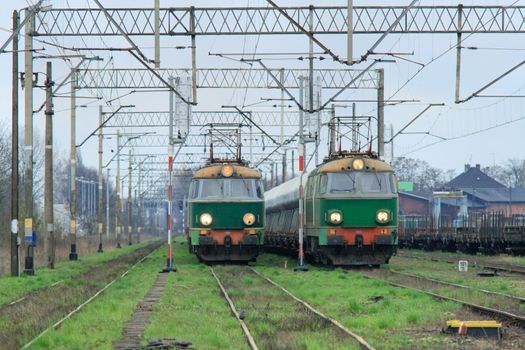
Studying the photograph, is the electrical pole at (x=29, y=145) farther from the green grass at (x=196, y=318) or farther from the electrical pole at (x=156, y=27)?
the green grass at (x=196, y=318)

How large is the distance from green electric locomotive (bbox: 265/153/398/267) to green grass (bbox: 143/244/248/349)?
21.3ft

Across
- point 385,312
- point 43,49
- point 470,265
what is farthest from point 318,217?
point 385,312

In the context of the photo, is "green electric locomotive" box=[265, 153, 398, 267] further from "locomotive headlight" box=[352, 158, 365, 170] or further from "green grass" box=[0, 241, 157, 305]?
"green grass" box=[0, 241, 157, 305]

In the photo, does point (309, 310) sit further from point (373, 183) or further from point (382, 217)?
point (373, 183)

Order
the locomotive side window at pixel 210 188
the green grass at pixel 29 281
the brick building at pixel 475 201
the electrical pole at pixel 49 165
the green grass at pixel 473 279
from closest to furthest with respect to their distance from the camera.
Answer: the green grass at pixel 473 279 → the green grass at pixel 29 281 → the locomotive side window at pixel 210 188 → the electrical pole at pixel 49 165 → the brick building at pixel 475 201

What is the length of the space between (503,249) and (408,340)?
3549 centimetres

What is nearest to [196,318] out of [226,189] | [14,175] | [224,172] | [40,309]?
[40,309]

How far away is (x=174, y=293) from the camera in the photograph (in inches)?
848

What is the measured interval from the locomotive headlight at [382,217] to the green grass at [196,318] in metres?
7.17

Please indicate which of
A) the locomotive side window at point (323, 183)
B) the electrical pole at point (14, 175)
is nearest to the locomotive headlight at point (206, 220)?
the locomotive side window at point (323, 183)

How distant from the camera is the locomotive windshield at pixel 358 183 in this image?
30859 millimetres

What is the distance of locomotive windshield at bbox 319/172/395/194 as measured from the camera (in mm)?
30859

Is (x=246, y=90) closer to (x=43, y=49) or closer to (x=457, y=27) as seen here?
(x=43, y=49)

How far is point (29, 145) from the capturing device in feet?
104
